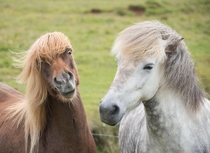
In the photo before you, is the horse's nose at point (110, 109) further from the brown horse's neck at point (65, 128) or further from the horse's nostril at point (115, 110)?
the brown horse's neck at point (65, 128)

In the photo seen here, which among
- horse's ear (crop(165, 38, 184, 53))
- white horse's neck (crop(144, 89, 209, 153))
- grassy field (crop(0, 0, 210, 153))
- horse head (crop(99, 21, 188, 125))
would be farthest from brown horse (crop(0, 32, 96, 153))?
grassy field (crop(0, 0, 210, 153))

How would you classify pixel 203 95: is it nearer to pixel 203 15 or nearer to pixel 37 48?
pixel 37 48

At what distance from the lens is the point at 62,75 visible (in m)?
3.56

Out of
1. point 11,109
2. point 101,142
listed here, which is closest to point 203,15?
point 101,142

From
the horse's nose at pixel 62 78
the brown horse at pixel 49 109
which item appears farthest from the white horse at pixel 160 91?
the brown horse at pixel 49 109

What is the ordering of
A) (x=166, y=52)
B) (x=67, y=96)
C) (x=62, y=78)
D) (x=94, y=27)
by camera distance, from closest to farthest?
(x=166, y=52) → (x=62, y=78) → (x=67, y=96) → (x=94, y=27)

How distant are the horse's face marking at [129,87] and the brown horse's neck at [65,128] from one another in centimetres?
87

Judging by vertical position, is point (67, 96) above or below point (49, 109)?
above

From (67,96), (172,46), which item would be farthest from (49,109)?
(172,46)

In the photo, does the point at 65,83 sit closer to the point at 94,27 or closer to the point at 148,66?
the point at 148,66

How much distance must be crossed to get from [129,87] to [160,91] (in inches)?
12.2

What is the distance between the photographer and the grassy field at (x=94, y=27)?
27.2 feet

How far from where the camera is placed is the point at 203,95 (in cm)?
348

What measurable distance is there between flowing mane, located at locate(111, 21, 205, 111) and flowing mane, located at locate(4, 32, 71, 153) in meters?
0.67
